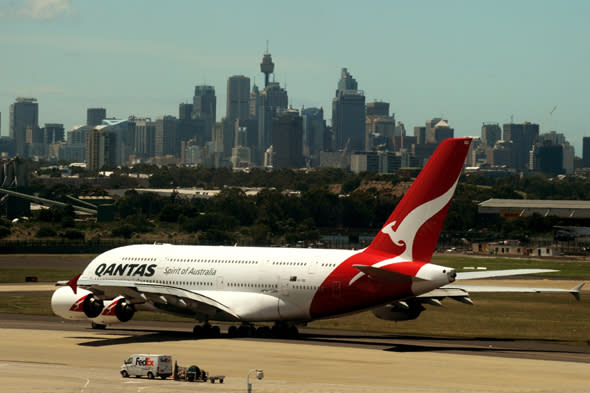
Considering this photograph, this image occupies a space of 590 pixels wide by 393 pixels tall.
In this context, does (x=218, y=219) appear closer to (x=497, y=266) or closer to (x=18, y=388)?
(x=497, y=266)

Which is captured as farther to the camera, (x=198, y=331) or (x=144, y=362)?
(x=198, y=331)

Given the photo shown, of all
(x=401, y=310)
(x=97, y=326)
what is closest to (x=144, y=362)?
(x=401, y=310)

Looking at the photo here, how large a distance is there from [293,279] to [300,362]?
9.06 metres

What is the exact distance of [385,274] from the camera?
53875 millimetres

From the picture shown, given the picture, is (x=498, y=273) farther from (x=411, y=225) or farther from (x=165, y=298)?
(x=165, y=298)

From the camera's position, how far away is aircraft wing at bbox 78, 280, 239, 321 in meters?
58.7

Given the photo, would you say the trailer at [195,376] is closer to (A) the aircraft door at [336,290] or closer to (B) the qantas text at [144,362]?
(B) the qantas text at [144,362]

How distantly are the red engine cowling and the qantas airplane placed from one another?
0.19 feet

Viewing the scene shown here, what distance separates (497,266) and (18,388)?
357 ft

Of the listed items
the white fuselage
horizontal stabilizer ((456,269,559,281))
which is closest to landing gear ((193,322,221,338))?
the white fuselage

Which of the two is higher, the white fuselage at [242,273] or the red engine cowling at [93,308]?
the white fuselage at [242,273]

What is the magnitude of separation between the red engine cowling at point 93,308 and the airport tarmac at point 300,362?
120cm

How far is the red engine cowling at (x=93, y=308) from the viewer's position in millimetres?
60531

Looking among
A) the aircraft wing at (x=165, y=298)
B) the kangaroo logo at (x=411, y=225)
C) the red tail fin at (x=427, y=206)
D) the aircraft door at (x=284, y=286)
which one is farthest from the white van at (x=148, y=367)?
→ the red tail fin at (x=427, y=206)
